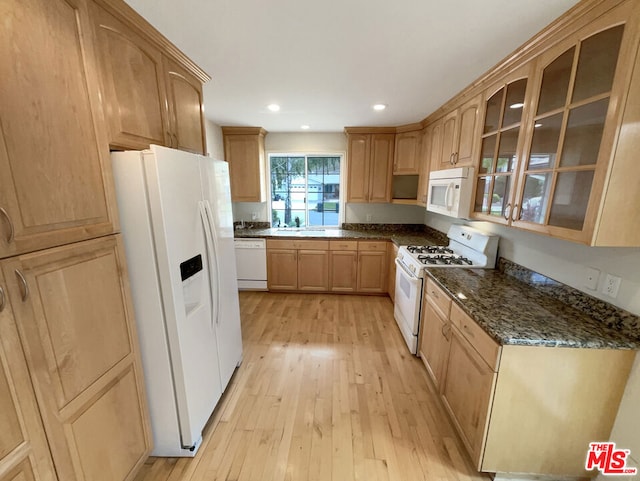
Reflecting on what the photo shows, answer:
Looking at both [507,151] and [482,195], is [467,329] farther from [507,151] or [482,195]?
[507,151]

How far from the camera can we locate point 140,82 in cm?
139

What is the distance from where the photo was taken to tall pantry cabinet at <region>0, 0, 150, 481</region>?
0.81 metres

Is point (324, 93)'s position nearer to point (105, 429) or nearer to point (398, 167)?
point (398, 167)

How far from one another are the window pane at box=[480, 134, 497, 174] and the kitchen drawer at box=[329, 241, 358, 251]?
192 cm

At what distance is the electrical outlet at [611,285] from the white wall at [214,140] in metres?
3.84

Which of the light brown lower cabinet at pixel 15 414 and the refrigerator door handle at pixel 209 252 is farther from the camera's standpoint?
the refrigerator door handle at pixel 209 252

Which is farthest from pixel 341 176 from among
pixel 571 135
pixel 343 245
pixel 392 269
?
pixel 571 135

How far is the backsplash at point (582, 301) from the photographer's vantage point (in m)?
1.27

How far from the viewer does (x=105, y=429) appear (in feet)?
3.80

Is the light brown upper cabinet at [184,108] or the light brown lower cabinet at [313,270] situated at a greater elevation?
the light brown upper cabinet at [184,108]

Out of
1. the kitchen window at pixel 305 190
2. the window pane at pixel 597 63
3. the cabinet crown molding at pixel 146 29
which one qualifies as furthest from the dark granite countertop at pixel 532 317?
the kitchen window at pixel 305 190

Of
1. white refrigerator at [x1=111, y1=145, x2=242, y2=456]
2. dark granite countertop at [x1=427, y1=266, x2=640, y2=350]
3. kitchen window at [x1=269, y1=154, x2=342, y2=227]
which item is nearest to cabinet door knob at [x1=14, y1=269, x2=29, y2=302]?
white refrigerator at [x1=111, y1=145, x2=242, y2=456]

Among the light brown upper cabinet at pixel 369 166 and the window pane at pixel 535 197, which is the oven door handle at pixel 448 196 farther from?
the light brown upper cabinet at pixel 369 166

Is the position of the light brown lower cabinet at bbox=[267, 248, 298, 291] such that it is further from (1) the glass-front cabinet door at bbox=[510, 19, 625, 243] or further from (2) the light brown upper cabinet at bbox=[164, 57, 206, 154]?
(1) the glass-front cabinet door at bbox=[510, 19, 625, 243]
